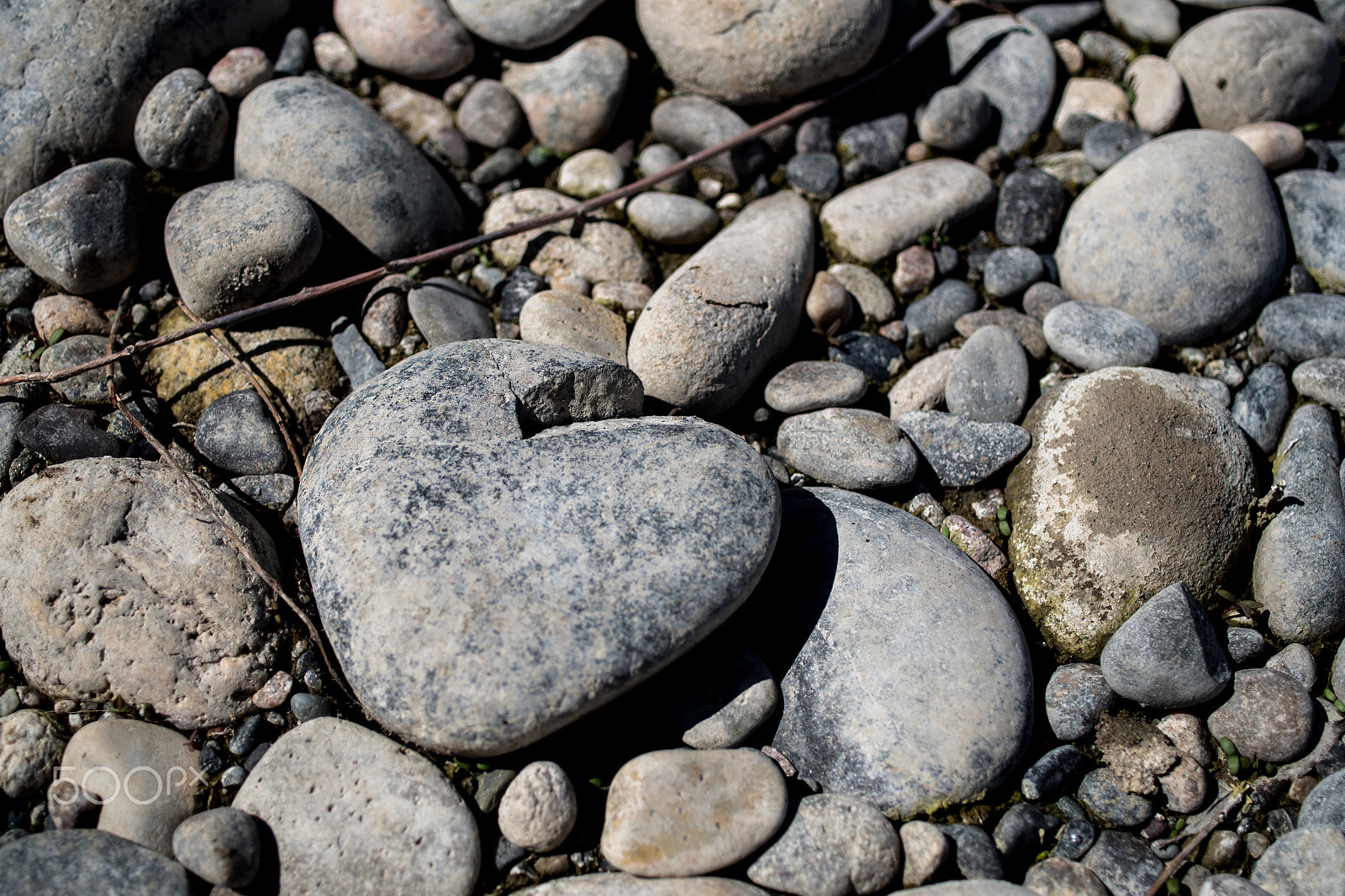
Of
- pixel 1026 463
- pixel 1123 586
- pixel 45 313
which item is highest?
pixel 45 313

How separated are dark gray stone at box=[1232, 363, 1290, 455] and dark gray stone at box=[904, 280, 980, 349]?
3.71 feet

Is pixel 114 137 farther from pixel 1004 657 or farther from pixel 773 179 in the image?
pixel 1004 657

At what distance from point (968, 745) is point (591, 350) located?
6.24 feet

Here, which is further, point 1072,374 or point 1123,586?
point 1072,374

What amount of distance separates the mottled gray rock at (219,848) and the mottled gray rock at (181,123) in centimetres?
261

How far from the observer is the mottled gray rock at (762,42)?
363 centimetres

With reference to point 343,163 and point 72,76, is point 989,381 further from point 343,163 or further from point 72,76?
point 72,76

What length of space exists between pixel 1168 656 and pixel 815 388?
4.93 ft

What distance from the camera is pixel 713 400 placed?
3168 mm

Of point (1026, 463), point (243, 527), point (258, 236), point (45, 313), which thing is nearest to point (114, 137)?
point (45, 313)

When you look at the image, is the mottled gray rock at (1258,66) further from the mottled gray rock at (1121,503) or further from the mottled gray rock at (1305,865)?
the mottled gray rock at (1305,865)

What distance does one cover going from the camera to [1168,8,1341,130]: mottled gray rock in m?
3.89

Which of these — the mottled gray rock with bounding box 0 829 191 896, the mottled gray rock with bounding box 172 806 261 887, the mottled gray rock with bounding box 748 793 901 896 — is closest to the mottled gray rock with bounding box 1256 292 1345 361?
the mottled gray rock with bounding box 748 793 901 896

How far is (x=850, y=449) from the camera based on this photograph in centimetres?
307
